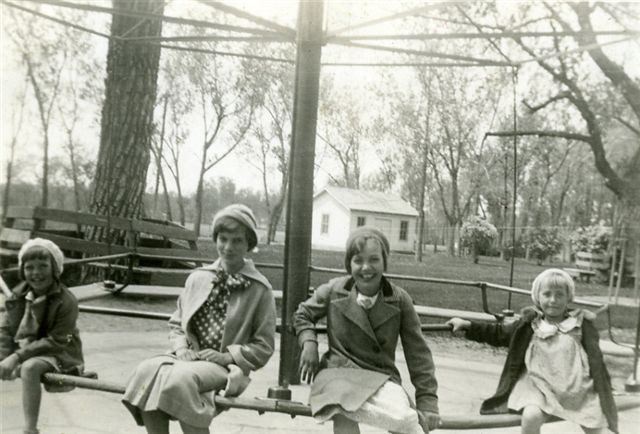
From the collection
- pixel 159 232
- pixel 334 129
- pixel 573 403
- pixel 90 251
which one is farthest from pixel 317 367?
pixel 334 129

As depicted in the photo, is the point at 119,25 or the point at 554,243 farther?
the point at 554,243

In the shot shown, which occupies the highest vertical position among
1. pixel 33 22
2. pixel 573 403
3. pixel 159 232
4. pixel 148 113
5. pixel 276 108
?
pixel 33 22

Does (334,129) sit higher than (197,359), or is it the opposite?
(334,129)

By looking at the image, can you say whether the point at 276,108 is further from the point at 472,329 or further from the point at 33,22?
the point at 33,22

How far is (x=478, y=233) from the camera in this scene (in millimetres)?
7484

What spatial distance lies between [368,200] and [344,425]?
568cm

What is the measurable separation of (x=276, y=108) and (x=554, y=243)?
1006 cm

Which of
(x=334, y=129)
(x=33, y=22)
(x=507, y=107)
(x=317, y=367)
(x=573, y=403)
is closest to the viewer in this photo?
(x=317, y=367)

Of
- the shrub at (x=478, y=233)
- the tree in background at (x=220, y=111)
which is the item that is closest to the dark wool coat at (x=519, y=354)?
the shrub at (x=478, y=233)

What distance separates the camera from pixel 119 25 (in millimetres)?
5699

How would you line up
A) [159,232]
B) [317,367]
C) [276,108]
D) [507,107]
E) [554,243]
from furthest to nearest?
[554,243] < [507,107] < [276,108] < [159,232] < [317,367]

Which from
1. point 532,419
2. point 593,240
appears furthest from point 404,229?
point 593,240

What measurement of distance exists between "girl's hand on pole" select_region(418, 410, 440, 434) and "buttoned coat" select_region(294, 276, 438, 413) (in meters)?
0.09

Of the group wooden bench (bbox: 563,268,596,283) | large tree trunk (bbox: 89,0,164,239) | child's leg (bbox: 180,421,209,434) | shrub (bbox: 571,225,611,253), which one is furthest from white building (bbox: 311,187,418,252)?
shrub (bbox: 571,225,611,253)
